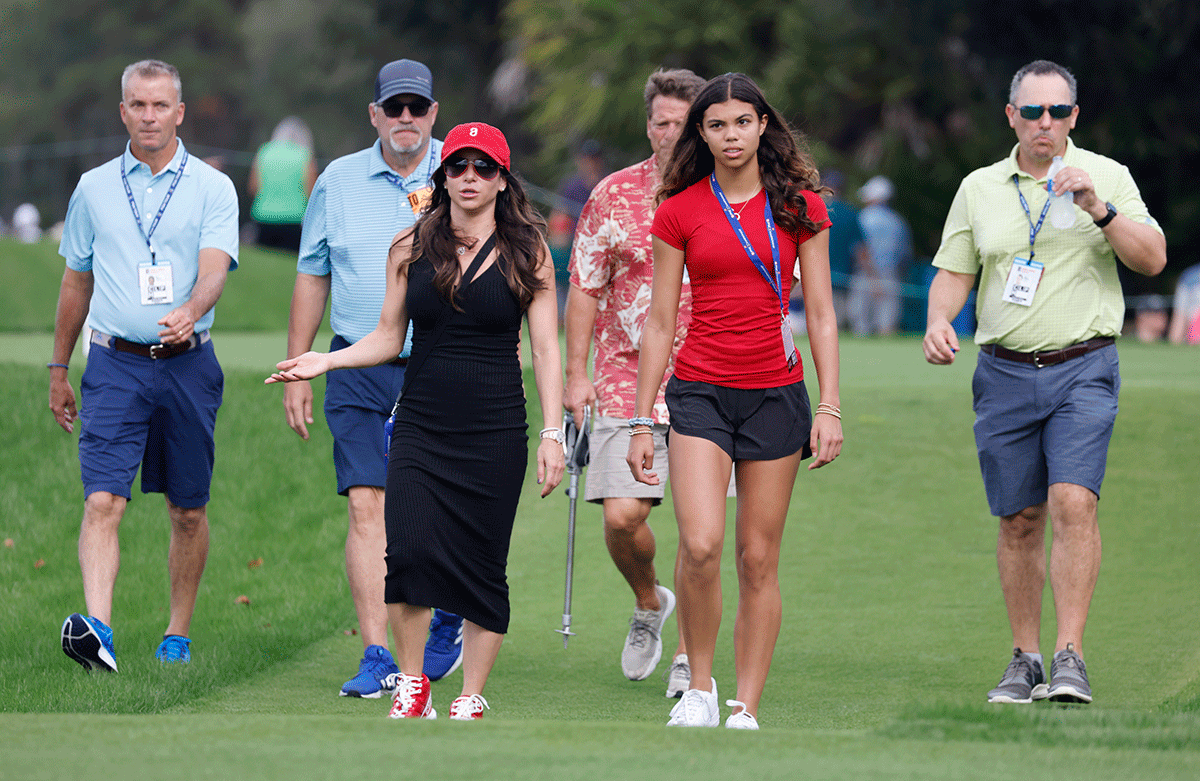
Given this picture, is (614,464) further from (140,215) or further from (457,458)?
(140,215)

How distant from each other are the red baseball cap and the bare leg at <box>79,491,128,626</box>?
220 centimetres

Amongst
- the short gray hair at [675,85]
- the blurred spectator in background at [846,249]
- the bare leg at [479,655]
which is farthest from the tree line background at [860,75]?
the bare leg at [479,655]

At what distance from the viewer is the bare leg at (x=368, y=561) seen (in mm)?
6398

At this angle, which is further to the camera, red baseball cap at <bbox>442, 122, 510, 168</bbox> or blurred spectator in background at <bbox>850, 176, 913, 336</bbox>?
blurred spectator in background at <bbox>850, 176, 913, 336</bbox>

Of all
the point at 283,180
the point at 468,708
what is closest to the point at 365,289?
the point at 468,708

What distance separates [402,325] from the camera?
5.59 metres

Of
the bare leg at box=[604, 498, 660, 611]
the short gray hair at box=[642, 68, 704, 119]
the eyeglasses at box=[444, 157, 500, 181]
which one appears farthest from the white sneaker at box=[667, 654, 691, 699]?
the short gray hair at box=[642, 68, 704, 119]

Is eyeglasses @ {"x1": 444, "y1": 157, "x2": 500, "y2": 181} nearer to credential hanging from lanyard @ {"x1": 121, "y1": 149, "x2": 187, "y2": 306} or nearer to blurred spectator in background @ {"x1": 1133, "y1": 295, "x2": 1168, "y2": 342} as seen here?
credential hanging from lanyard @ {"x1": 121, "y1": 149, "x2": 187, "y2": 306}

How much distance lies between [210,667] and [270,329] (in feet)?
34.3

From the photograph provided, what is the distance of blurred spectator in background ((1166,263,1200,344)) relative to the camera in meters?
17.7

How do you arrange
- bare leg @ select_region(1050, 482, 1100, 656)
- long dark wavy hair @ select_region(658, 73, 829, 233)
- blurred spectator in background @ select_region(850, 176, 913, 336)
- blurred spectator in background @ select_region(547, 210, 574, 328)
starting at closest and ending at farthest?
long dark wavy hair @ select_region(658, 73, 829, 233) → bare leg @ select_region(1050, 482, 1100, 656) → blurred spectator in background @ select_region(850, 176, 913, 336) → blurred spectator in background @ select_region(547, 210, 574, 328)

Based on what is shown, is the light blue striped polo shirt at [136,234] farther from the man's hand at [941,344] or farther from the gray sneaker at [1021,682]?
the gray sneaker at [1021,682]

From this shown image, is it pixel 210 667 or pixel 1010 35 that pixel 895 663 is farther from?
pixel 1010 35

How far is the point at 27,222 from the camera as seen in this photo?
80.8 feet
